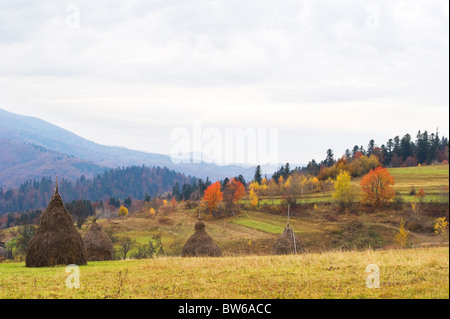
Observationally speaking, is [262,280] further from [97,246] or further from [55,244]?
[97,246]

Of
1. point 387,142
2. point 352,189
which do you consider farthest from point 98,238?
point 387,142

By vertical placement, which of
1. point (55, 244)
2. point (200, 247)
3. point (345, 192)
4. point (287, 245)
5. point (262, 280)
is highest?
point (262, 280)

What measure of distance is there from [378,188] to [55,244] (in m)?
72.6

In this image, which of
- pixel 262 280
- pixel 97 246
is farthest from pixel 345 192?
pixel 262 280

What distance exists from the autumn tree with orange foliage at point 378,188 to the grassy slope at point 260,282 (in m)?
71.7

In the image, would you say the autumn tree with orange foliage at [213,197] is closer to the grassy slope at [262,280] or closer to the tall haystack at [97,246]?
the tall haystack at [97,246]

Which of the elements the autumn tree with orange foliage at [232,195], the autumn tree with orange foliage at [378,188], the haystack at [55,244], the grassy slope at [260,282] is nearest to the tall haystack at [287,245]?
the haystack at [55,244]

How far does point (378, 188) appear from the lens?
85.5 m

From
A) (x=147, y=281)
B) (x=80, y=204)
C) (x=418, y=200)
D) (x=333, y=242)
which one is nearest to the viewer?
(x=147, y=281)

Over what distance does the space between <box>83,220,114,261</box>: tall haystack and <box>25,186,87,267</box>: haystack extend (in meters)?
8.57

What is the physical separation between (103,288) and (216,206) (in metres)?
87.9

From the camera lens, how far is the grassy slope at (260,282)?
1109cm

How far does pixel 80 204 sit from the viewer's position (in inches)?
4894
